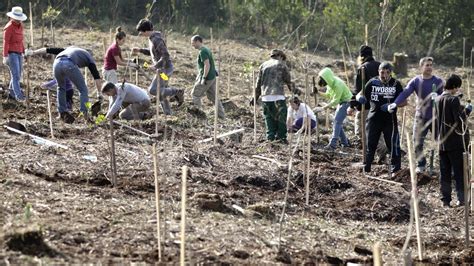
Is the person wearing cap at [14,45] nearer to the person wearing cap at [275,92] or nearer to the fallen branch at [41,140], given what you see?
the fallen branch at [41,140]

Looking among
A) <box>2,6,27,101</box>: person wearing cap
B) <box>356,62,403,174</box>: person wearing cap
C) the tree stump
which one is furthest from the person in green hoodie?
the tree stump

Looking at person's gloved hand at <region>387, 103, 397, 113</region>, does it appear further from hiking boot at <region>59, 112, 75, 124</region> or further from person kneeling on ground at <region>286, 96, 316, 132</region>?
hiking boot at <region>59, 112, 75, 124</region>

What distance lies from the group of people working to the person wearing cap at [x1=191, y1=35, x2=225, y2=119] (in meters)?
0.01

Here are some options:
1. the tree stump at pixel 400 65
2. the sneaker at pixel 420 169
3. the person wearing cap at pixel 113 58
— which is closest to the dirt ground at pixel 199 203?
the sneaker at pixel 420 169

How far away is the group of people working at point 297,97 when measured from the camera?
1035 cm

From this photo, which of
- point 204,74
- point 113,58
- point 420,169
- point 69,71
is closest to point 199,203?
point 420,169

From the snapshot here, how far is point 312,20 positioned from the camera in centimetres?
2366

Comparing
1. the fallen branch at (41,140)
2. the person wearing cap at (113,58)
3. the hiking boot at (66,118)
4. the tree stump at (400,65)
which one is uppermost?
the person wearing cap at (113,58)

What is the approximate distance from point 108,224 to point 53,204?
2.33 ft

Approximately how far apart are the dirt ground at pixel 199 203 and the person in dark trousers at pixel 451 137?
0.90 ft

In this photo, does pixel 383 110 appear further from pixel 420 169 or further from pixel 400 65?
pixel 400 65

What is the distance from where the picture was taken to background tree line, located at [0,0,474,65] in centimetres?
2250

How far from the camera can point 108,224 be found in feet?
25.1

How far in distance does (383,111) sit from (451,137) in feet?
4.53
